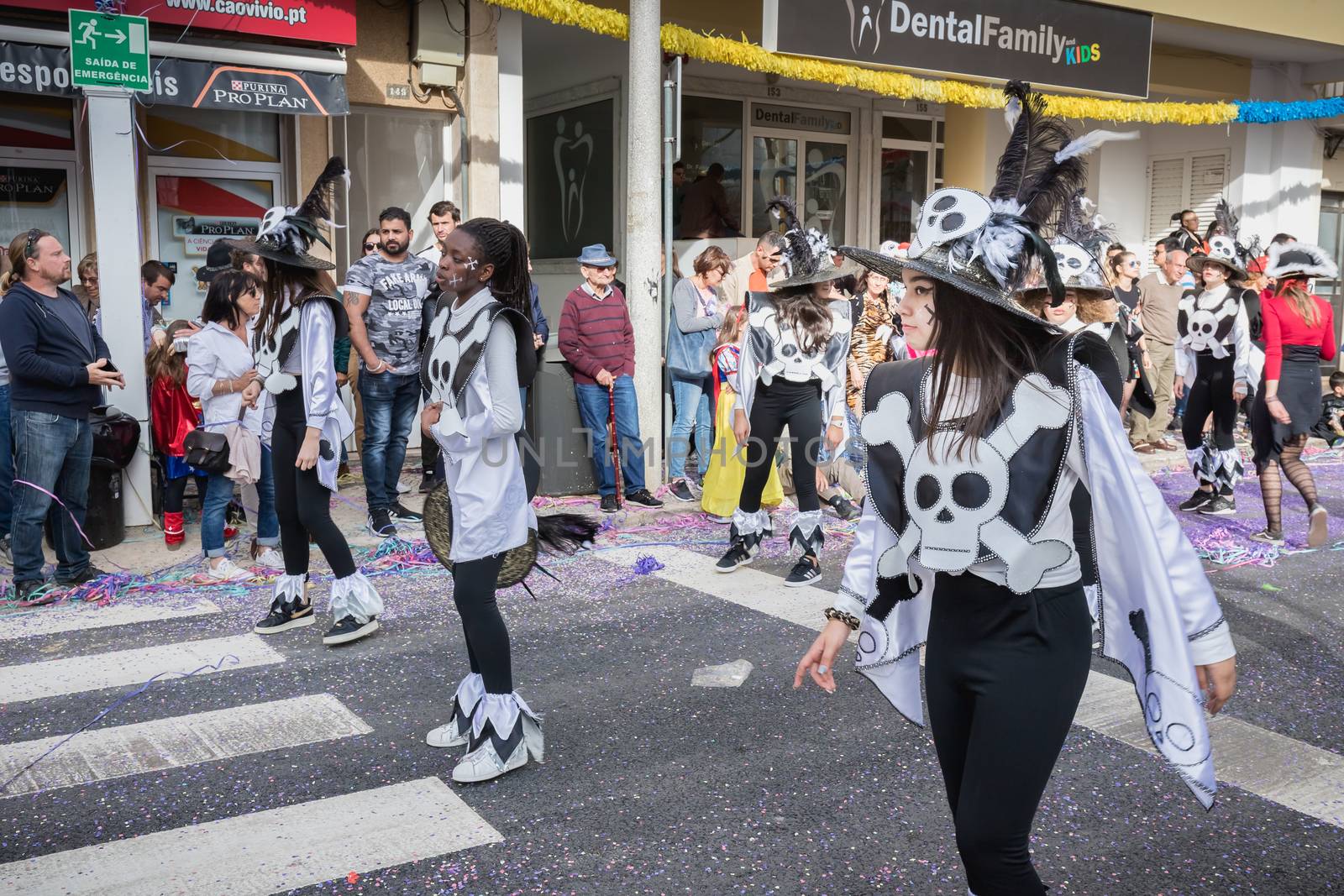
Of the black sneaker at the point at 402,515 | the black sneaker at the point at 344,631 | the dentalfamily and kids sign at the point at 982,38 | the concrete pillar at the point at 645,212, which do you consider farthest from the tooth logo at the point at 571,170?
the black sneaker at the point at 344,631

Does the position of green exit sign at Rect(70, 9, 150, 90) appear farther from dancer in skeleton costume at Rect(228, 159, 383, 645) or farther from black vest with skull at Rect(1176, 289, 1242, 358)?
black vest with skull at Rect(1176, 289, 1242, 358)

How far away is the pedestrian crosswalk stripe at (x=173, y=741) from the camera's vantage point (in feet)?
14.8

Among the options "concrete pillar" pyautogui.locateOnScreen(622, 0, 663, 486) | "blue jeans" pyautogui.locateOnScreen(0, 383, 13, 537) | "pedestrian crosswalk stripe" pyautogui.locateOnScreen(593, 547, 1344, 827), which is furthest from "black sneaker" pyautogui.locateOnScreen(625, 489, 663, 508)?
"blue jeans" pyautogui.locateOnScreen(0, 383, 13, 537)

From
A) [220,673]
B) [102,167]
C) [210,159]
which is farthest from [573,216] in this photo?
[220,673]

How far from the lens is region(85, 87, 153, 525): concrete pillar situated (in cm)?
827

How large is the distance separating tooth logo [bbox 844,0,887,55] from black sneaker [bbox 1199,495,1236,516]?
6.14 m

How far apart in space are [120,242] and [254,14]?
9.57ft

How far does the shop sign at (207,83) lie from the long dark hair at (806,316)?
5.19 m

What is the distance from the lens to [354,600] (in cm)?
611

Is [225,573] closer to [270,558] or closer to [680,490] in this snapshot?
[270,558]

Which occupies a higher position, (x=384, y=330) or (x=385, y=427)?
(x=384, y=330)

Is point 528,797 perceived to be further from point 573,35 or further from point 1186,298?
point 573,35

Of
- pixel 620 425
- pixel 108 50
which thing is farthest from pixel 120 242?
pixel 620 425

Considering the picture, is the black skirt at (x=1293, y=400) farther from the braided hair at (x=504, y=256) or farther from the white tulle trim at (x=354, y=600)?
the white tulle trim at (x=354, y=600)
